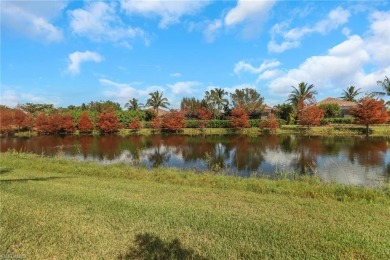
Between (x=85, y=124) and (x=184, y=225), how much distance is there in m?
54.7

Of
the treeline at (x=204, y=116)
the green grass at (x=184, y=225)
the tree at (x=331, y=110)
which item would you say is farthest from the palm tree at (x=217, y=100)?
the green grass at (x=184, y=225)

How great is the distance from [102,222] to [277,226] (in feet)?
12.1

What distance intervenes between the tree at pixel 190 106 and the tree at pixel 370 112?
3359 cm

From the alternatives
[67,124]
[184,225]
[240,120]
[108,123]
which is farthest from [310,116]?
[184,225]

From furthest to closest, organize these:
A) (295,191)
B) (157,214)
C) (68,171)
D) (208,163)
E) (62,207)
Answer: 1. (208,163)
2. (68,171)
3. (295,191)
4. (62,207)
5. (157,214)

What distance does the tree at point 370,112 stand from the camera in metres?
41.1

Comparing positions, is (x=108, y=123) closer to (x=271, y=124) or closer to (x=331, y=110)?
(x=271, y=124)

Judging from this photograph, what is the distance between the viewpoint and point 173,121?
53250mm

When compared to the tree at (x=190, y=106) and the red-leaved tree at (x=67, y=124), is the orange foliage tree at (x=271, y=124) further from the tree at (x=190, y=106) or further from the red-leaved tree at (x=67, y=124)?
the red-leaved tree at (x=67, y=124)

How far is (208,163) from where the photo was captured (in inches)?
845

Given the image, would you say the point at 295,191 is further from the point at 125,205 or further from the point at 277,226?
the point at 125,205

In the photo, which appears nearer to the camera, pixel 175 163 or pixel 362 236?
pixel 362 236

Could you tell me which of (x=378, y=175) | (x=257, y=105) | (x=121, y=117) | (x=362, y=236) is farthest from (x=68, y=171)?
(x=257, y=105)

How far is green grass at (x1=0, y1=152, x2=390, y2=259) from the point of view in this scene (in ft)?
16.3
